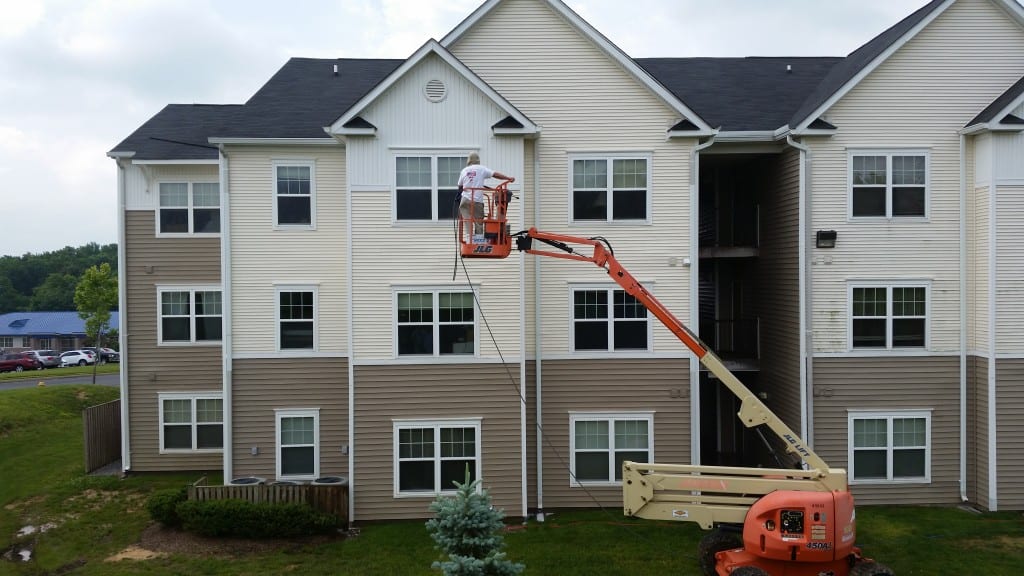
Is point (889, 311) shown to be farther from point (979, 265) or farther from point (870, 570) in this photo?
point (870, 570)

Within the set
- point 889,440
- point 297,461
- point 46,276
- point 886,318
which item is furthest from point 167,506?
point 46,276

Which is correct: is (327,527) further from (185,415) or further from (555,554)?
(185,415)

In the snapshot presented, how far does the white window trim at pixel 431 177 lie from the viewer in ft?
50.8

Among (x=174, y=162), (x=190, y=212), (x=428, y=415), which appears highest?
(x=174, y=162)

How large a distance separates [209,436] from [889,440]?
18.4 metres

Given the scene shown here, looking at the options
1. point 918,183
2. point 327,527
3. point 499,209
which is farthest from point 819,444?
point 327,527

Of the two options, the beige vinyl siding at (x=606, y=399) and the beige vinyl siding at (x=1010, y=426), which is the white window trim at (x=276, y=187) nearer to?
the beige vinyl siding at (x=606, y=399)

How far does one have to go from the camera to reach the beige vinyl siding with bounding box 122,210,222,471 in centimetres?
1934

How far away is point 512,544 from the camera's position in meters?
14.0

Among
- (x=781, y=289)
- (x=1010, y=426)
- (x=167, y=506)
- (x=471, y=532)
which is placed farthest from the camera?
(x=781, y=289)

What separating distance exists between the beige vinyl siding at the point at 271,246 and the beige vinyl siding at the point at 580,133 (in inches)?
186

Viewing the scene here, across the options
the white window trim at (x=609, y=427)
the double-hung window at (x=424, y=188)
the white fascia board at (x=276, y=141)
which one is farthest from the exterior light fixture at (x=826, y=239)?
the white fascia board at (x=276, y=141)

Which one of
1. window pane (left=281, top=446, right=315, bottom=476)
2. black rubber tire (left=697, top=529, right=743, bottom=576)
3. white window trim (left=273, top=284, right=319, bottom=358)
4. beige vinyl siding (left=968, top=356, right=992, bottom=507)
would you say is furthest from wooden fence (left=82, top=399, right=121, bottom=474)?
beige vinyl siding (left=968, top=356, right=992, bottom=507)

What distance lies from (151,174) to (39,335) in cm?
6313
